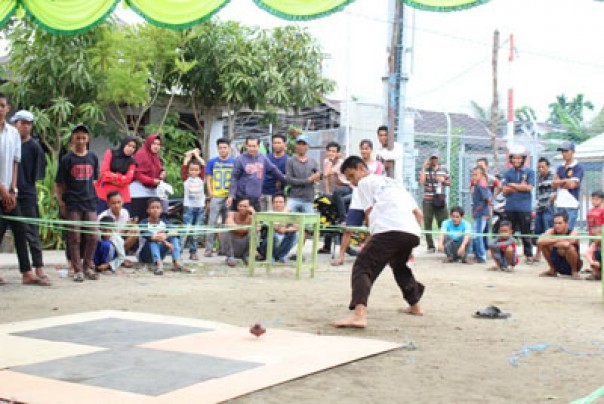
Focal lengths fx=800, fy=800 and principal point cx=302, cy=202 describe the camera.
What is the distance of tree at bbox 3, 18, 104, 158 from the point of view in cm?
1273

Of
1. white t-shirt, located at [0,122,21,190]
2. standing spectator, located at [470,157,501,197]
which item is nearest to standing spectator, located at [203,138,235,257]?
white t-shirt, located at [0,122,21,190]

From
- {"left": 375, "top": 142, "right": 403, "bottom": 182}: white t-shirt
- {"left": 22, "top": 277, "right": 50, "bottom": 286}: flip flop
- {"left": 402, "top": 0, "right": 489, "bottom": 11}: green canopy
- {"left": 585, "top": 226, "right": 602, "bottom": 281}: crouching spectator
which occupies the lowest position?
{"left": 22, "top": 277, "right": 50, "bottom": 286}: flip flop

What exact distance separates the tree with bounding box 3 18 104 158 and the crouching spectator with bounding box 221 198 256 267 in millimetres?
3615

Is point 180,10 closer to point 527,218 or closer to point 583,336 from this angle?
point 583,336

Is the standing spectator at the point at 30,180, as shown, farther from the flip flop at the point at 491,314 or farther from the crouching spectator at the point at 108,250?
the flip flop at the point at 491,314

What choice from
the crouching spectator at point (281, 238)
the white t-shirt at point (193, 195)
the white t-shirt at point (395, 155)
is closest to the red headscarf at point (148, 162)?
the white t-shirt at point (193, 195)

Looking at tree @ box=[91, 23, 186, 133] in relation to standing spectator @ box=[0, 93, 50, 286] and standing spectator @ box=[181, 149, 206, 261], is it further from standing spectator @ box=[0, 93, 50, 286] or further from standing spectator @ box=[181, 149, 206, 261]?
standing spectator @ box=[0, 93, 50, 286]

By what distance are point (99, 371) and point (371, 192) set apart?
9.61 ft

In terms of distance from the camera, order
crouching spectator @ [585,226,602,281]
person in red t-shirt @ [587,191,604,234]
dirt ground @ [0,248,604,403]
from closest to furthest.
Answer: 1. dirt ground @ [0,248,604,403]
2. crouching spectator @ [585,226,602,281]
3. person in red t-shirt @ [587,191,604,234]

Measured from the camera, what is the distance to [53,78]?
A: 504 inches

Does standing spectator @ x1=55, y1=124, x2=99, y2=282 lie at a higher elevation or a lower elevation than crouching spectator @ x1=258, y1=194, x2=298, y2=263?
higher

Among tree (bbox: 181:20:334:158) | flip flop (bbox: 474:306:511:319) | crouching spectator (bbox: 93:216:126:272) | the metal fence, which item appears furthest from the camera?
the metal fence

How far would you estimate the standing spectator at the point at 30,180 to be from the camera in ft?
27.4

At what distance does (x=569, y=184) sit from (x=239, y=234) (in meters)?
4.90
